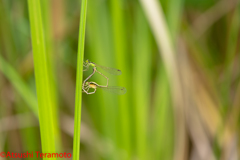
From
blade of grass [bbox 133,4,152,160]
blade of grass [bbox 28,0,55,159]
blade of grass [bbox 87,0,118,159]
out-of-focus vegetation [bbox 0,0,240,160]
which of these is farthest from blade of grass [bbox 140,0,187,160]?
blade of grass [bbox 28,0,55,159]

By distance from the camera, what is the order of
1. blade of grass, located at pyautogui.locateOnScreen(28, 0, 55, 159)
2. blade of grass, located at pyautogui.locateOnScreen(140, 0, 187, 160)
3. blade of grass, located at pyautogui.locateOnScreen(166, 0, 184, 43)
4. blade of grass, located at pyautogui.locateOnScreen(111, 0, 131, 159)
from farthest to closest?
blade of grass, located at pyautogui.locateOnScreen(166, 0, 184, 43), blade of grass, located at pyautogui.locateOnScreen(140, 0, 187, 160), blade of grass, located at pyautogui.locateOnScreen(111, 0, 131, 159), blade of grass, located at pyautogui.locateOnScreen(28, 0, 55, 159)

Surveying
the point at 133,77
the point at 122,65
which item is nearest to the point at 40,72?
the point at 122,65

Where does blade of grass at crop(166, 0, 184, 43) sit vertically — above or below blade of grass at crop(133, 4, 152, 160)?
above

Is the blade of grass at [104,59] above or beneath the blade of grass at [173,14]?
beneath

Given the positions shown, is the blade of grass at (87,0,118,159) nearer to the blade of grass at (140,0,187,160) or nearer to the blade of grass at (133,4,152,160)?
the blade of grass at (133,4,152,160)

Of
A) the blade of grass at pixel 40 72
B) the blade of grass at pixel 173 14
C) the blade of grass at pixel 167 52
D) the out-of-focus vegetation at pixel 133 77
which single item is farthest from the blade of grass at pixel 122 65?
the blade of grass at pixel 40 72

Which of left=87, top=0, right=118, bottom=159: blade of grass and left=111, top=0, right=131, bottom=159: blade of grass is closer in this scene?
left=111, top=0, right=131, bottom=159: blade of grass

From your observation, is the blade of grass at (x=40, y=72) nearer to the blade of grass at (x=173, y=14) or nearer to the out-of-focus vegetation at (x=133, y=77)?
the out-of-focus vegetation at (x=133, y=77)

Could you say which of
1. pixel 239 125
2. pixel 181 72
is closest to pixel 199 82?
pixel 181 72
